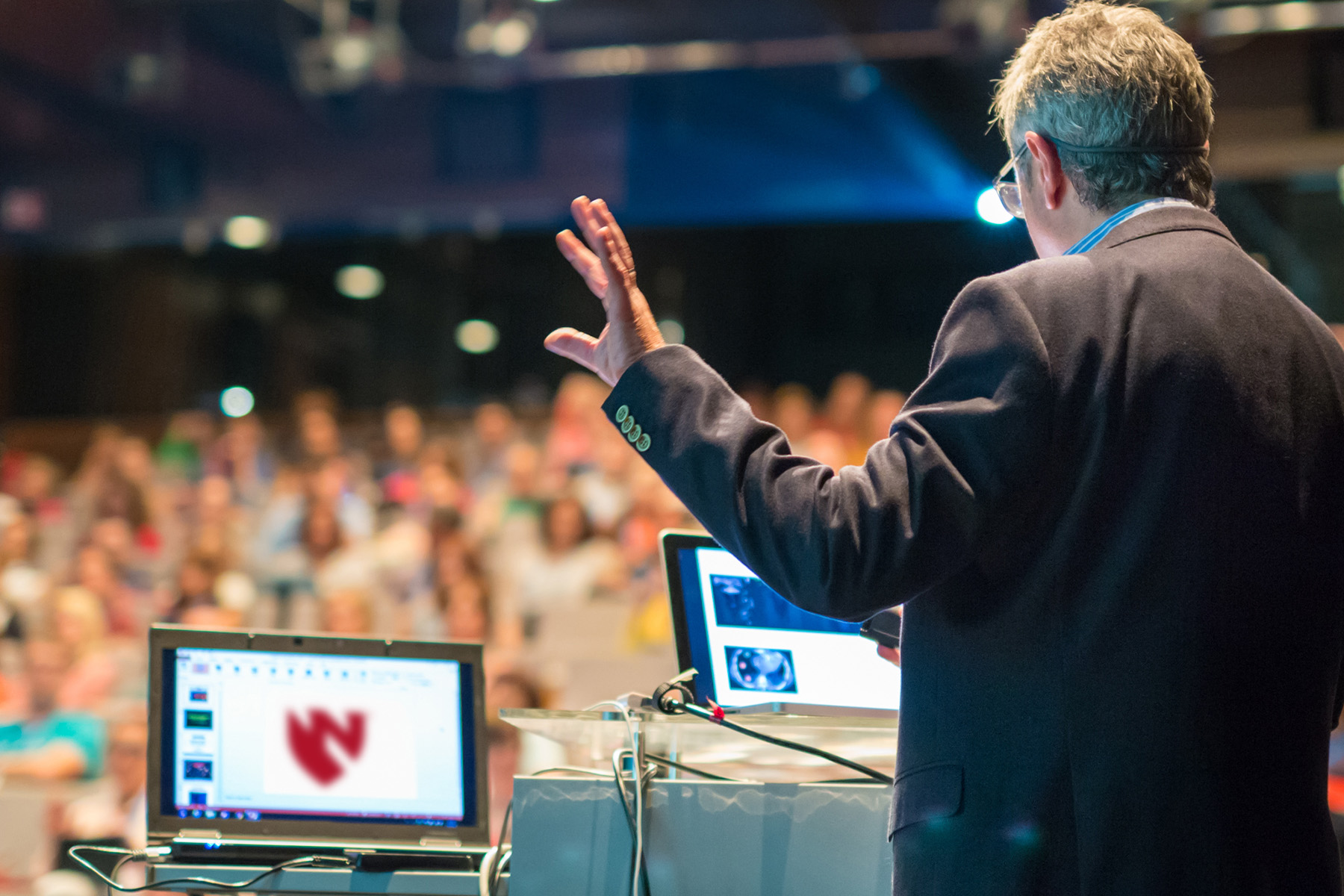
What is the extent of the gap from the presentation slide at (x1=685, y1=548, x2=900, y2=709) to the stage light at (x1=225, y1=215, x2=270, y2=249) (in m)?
7.07

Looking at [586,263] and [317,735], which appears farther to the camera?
[317,735]

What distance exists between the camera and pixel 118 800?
3025 mm

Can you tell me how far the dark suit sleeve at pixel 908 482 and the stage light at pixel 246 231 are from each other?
7.52 meters

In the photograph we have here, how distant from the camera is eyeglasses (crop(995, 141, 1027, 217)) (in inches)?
41.5

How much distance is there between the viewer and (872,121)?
22.2 ft

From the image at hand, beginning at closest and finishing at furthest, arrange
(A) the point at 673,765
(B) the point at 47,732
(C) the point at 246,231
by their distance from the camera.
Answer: (A) the point at 673,765
(B) the point at 47,732
(C) the point at 246,231

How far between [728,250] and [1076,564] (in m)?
7.25

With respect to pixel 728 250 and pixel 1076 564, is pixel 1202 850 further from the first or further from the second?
pixel 728 250

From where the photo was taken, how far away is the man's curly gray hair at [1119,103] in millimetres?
940

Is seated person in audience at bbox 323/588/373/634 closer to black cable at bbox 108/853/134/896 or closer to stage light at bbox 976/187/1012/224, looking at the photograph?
black cable at bbox 108/853/134/896

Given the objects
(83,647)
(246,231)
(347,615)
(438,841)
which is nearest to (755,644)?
(438,841)

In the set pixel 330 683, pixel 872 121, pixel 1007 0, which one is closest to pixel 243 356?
pixel 872 121

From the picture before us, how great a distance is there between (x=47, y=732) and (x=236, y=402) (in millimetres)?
5543

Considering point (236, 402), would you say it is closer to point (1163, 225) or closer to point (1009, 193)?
point (1009, 193)
